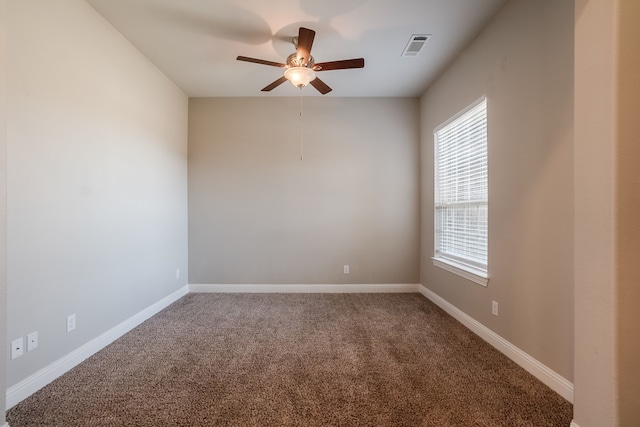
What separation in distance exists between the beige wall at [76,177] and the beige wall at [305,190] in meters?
0.81

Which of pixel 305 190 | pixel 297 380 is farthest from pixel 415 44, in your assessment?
pixel 297 380

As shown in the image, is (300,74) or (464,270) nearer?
(300,74)

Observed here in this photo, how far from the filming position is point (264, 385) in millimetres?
1855

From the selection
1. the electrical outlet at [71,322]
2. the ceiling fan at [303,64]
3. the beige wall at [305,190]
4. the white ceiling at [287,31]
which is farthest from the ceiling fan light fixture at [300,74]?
the electrical outlet at [71,322]

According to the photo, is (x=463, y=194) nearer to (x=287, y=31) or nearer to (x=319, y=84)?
(x=319, y=84)

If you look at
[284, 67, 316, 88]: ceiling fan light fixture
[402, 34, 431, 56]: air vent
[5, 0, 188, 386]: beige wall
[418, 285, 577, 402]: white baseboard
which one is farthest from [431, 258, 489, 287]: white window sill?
[5, 0, 188, 386]: beige wall

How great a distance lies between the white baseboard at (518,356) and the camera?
5.67 feet

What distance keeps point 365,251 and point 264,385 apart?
2.53m

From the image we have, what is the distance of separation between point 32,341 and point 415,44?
3.89 m

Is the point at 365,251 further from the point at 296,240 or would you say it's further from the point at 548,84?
the point at 548,84

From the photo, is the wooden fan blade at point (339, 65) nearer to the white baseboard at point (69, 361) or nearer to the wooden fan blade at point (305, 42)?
the wooden fan blade at point (305, 42)

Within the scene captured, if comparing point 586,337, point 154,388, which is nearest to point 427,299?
point 586,337

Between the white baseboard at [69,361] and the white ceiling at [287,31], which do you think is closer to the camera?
the white baseboard at [69,361]

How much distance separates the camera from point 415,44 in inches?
108
